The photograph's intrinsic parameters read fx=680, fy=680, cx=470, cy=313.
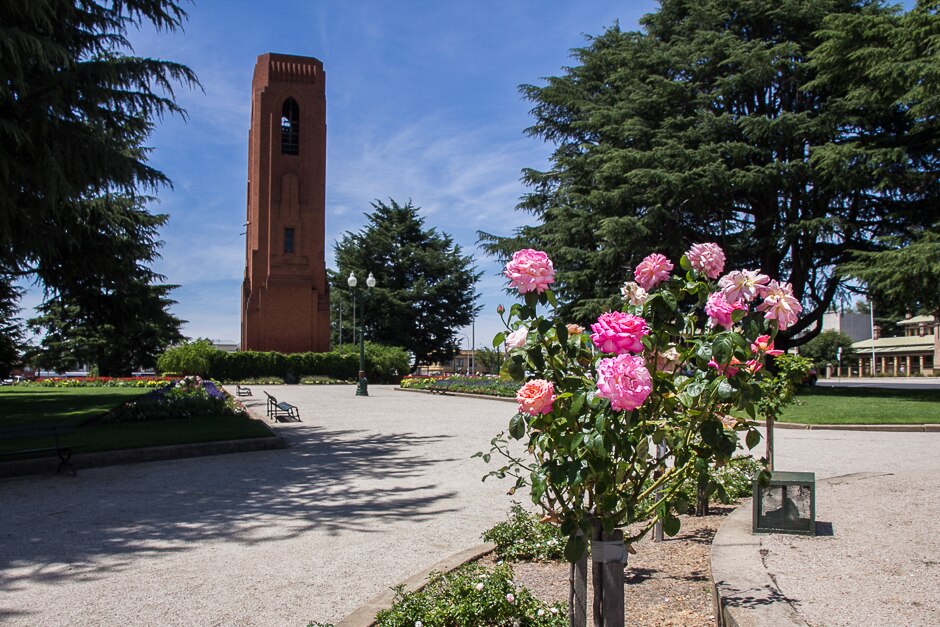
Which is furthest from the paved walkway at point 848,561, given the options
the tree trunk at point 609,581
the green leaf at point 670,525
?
the green leaf at point 670,525

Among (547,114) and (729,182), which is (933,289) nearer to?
(729,182)

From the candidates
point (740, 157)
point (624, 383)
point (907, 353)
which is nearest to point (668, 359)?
point (624, 383)

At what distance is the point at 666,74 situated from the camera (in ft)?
83.8

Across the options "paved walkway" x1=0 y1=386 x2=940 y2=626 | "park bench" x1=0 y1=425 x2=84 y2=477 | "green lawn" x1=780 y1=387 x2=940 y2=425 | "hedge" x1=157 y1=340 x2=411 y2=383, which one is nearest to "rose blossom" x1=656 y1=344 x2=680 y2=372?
"paved walkway" x1=0 y1=386 x2=940 y2=626

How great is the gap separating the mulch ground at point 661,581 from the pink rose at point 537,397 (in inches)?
55.1

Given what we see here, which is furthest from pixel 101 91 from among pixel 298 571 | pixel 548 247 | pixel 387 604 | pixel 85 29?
pixel 548 247

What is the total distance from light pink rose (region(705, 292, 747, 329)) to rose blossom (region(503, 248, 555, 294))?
2.01 feet

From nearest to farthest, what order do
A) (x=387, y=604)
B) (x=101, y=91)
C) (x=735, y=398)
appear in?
(x=735, y=398), (x=387, y=604), (x=101, y=91)

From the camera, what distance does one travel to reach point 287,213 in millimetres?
39281

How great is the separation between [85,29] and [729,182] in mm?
18453

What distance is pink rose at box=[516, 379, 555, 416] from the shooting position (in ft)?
7.56

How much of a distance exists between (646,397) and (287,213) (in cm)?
3911

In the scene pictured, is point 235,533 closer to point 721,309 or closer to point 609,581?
point 609,581

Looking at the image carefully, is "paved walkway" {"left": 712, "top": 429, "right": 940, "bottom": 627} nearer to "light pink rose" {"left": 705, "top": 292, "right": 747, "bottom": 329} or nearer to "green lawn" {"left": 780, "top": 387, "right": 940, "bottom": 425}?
"light pink rose" {"left": 705, "top": 292, "right": 747, "bottom": 329}
